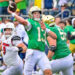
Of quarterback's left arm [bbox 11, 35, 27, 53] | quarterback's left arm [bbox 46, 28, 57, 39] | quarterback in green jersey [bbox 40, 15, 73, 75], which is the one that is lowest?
quarterback in green jersey [bbox 40, 15, 73, 75]

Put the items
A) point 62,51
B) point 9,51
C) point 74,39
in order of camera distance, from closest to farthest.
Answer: point 9,51, point 62,51, point 74,39

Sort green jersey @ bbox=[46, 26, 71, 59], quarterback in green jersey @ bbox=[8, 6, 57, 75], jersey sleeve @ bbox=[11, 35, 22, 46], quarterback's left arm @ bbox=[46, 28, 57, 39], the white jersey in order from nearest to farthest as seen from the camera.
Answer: jersey sleeve @ bbox=[11, 35, 22, 46] < the white jersey < quarterback in green jersey @ bbox=[8, 6, 57, 75] < quarterback's left arm @ bbox=[46, 28, 57, 39] < green jersey @ bbox=[46, 26, 71, 59]

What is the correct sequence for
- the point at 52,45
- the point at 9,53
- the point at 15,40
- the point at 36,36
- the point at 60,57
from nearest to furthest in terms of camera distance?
1. the point at 15,40
2. the point at 9,53
3. the point at 36,36
4. the point at 52,45
5. the point at 60,57

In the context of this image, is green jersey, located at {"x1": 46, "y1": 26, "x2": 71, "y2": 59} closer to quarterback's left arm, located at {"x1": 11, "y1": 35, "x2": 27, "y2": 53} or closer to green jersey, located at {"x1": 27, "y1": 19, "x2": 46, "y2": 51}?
green jersey, located at {"x1": 27, "y1": 19, "x2": 46, "y2": 51}

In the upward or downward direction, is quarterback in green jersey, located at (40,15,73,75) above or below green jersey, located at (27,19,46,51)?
below

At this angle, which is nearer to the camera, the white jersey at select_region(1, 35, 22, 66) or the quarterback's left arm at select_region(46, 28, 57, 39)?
the white jersey at select_region(1, 35, 22, 66)

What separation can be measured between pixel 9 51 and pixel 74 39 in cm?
576

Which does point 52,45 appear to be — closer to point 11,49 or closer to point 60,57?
point 60,57

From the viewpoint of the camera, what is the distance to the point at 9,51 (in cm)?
859

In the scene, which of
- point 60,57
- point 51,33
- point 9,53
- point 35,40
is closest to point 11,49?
point 9,53

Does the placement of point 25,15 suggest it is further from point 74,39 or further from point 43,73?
point 43,73

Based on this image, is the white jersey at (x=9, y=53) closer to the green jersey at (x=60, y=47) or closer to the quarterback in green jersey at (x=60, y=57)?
the quarterback in green jersey at (x=60, y=57)

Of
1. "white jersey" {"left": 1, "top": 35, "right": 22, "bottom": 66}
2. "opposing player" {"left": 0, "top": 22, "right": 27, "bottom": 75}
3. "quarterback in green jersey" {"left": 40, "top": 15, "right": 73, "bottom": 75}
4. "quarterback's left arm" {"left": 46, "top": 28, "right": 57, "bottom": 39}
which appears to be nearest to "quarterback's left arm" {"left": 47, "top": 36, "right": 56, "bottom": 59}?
"quarterback in green jersey" {"left": 40, "top": 15, "right": 73, "bottom": 75}

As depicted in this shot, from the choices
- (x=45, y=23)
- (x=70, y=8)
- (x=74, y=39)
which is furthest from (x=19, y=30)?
(x=45, y=23)
